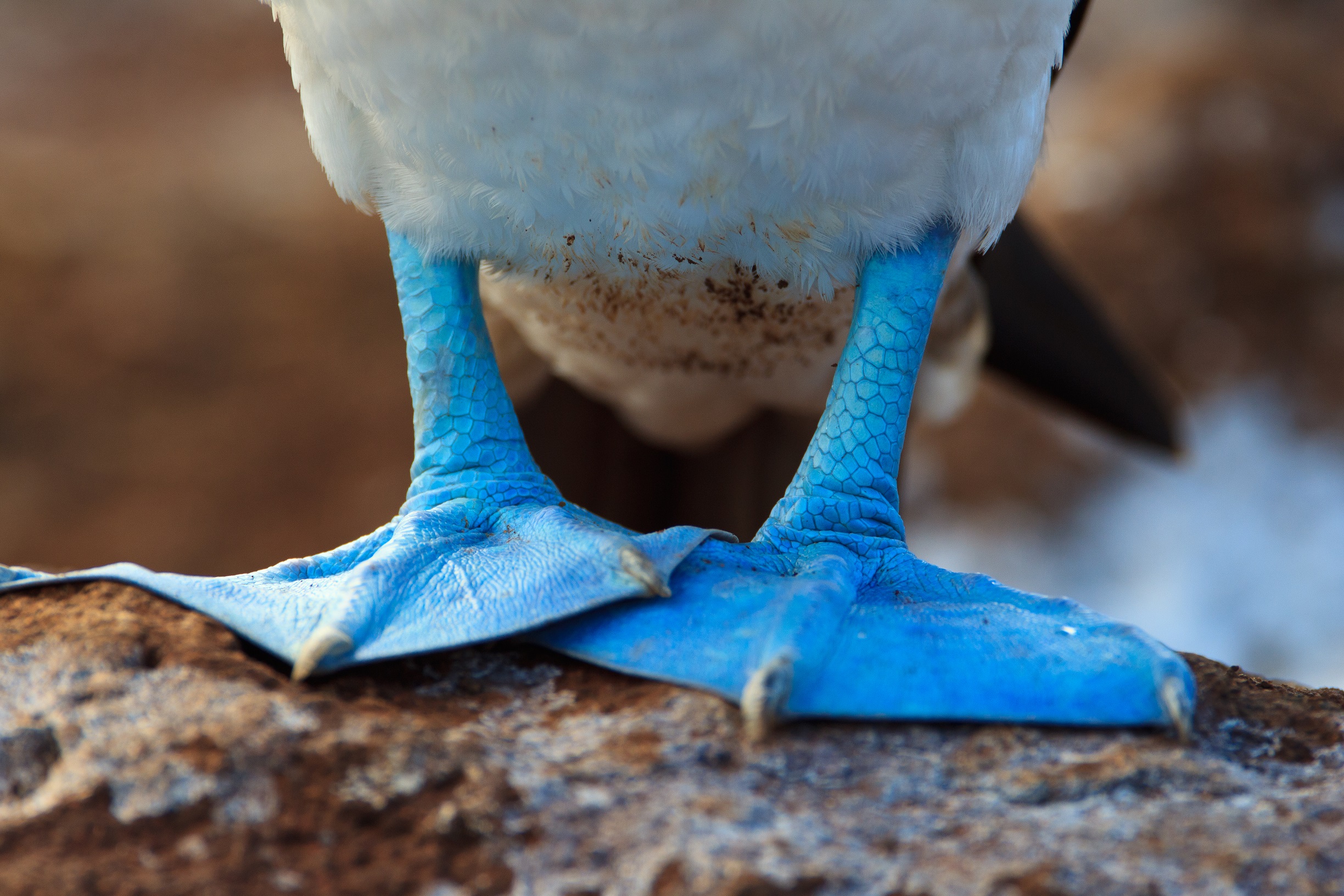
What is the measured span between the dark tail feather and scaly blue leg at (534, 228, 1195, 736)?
3.02ft

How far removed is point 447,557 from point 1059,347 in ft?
4.83

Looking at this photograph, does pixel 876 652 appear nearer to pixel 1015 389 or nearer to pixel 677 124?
pixel 677 124

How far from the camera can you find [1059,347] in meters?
2.15

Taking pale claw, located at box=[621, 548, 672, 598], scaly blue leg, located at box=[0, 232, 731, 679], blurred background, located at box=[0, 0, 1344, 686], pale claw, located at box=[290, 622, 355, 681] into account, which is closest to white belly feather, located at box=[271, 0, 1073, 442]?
scaly blue leg, located at box=[0, 232, 731, 679]

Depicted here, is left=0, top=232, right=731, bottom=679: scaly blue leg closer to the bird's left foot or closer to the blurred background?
the bird's left foot

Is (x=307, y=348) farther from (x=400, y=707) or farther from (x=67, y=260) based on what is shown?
(x=400, y=707)

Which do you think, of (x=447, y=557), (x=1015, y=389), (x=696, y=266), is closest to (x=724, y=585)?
(x=447, y=557)

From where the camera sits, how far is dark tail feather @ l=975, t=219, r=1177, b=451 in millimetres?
2049

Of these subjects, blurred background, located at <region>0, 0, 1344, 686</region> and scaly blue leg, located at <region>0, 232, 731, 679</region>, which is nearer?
scaly blue leg, located at <region>0, 232, 731, 679</region>

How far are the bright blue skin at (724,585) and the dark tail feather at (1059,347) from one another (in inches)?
35.6

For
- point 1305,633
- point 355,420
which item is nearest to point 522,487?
point 355,420

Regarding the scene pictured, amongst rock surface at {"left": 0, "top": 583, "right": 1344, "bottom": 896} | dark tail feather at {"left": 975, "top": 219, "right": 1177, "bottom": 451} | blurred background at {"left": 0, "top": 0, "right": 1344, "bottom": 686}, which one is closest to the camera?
rock surface at {"left": 0, "top": 583, "right": 1344, "bottom": 896}

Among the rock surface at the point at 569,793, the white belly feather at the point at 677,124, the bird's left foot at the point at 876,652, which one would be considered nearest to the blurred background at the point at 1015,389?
the white belly feather at the point at 677,124

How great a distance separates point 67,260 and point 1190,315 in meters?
4.30
